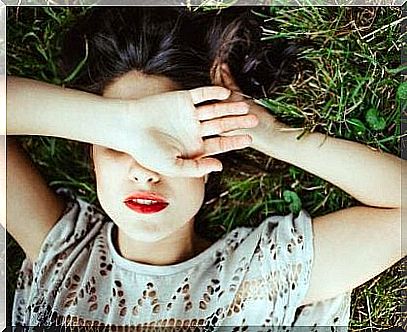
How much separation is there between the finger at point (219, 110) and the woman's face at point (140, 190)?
42 mm

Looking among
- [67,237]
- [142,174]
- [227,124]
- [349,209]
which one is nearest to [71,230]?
[67,237]

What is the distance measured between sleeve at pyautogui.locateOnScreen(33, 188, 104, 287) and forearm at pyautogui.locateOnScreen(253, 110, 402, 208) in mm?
214

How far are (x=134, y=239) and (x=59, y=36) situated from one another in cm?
25

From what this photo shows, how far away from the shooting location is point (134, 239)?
1.04 m

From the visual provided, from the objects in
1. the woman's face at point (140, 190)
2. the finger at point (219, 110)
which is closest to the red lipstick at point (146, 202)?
the woman's face at point (140, 190)

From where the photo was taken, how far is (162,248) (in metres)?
1.05

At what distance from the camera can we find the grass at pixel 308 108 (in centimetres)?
104

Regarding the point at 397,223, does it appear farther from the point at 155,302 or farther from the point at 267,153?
the point at 155,302

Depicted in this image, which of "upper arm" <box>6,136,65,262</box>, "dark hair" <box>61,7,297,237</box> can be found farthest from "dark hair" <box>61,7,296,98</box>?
"upper arm" <box>6,136,65,262</box>

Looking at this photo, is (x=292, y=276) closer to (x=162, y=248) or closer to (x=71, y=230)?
(x=162, y=248)

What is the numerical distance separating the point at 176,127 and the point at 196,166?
0.16ft

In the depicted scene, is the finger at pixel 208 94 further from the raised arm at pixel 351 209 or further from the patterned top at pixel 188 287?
the patterned top at pixel 188 287

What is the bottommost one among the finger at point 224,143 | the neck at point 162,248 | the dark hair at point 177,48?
the neck at point 162,248

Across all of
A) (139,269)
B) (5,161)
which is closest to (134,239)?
(139,269)
